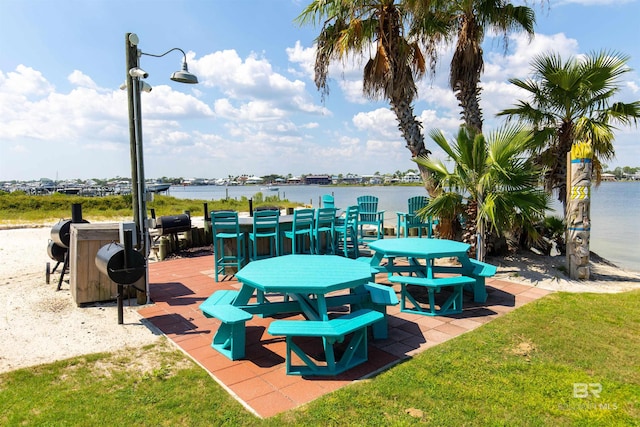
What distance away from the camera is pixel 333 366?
311 cm

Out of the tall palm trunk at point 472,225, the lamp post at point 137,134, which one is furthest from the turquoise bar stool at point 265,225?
the tall palm trunk at point 472,225

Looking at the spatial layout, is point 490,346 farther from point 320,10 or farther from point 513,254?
point 320,10

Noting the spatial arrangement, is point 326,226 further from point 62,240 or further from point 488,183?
point 62,240

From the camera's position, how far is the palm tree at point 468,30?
818 centimetres

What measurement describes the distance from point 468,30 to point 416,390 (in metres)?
7.92

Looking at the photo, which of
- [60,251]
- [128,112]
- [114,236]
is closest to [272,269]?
[114,236]

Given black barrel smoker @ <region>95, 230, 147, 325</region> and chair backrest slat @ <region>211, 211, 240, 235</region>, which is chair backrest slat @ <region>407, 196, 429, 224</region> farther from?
black barrel smoker @ <region>95, 230, 147, 325</region>

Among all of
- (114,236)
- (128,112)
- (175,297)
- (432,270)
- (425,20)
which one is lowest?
(175,297)

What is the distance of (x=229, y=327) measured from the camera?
3613 millimetres

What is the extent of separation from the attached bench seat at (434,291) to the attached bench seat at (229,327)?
1890mm

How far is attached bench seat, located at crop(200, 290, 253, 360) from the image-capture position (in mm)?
3268

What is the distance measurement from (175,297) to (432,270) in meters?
3.38

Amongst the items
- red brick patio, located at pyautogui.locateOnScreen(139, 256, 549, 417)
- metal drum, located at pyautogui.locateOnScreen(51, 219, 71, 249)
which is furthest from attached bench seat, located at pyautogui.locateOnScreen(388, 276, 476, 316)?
metal drum, located at pyautogui.locateOnScreen(51, 219, 71, 249)

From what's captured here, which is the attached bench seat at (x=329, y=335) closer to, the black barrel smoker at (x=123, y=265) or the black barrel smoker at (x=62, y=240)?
the black barrel smoker at (x=123, y=265)
